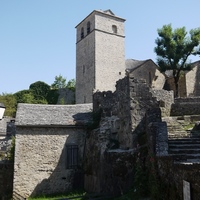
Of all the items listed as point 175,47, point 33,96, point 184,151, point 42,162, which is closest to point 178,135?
point 184,151

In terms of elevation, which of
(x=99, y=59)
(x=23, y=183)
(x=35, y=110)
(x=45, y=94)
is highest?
(x=99, y=59)

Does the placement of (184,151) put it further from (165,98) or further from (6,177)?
(165,98)

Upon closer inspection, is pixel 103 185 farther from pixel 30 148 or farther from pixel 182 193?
pixel 182 193

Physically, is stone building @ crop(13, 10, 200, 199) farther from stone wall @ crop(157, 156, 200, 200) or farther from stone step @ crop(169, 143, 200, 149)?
stone wall @ crop(157, 156, 200, 200)

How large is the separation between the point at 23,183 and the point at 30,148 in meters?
1.92

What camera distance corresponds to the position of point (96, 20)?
119ft

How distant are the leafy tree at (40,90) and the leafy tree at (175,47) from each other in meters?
21.0

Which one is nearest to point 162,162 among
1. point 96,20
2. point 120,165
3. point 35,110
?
point 120,165

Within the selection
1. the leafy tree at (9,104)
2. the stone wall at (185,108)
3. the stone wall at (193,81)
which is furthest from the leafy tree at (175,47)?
the leafy tree at (9,104)

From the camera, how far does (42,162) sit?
15.5 metres

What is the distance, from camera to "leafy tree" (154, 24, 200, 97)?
1235 inches

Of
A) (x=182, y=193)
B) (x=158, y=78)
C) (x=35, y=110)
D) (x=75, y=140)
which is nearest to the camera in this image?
(x=182, y=193)

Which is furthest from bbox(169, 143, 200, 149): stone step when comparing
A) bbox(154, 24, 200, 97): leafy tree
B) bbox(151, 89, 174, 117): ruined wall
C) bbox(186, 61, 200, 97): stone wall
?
bbox(186, 61, 200, 97): stone wall

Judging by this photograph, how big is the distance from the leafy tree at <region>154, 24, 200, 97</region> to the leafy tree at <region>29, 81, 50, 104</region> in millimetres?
20974
